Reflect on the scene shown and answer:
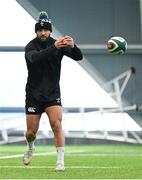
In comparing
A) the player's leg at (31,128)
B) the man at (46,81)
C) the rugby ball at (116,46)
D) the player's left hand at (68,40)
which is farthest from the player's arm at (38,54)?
the rugby ball at (116,46)

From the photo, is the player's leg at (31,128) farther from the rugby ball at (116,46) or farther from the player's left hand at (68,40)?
the rugby ball at (116,46)

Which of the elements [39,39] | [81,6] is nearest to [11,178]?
[39,39]

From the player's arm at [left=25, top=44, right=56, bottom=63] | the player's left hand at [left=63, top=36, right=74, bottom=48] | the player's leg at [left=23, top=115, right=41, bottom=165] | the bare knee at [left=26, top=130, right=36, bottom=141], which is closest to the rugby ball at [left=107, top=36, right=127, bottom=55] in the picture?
the player's left hand at [left=63, top=36, right=74, bottom=48]

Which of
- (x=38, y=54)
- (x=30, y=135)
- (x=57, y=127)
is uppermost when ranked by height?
(x=38, y=54)

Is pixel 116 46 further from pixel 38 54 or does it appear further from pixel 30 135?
pixel 30 135

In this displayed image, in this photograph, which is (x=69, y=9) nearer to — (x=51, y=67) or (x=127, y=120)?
(x=127, y=120)

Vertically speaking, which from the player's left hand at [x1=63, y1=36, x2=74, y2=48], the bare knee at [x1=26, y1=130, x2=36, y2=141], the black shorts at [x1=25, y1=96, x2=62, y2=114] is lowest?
the bare knee at [x1=26, y1=130, x2=36, y2=141]

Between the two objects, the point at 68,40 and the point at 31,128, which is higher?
the point at 68,40

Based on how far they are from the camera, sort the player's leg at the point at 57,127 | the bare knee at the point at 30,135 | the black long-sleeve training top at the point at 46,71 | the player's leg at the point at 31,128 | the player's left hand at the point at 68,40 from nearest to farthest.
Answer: the player's left hand at the point at 68,40, the player's leg at the point at 57,127, the black long-sleeve training top at the point at 46,71, the player's leg at the point at 31,128, the bare knee at the point at 30,135

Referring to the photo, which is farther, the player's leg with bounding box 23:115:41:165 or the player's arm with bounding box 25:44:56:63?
the player's leg with bounding box 23:115:41:165

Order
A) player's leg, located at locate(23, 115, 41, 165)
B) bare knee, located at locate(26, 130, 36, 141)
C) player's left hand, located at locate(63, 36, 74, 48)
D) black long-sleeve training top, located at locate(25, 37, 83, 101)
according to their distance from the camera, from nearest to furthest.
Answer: player's left hand, located at locate(63, 36, 74, 48), black long-sleeve training top, located at locate(25, 37, 83, 101), player's leg, located at locate(23, 115, 41, 165), bare knee, located at locate(26, 130, 36, 141)

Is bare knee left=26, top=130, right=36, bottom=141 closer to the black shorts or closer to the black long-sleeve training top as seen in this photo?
the black shorts

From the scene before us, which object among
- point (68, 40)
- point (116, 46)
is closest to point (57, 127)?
point (68, 40)

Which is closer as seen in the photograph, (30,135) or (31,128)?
(31,128)
